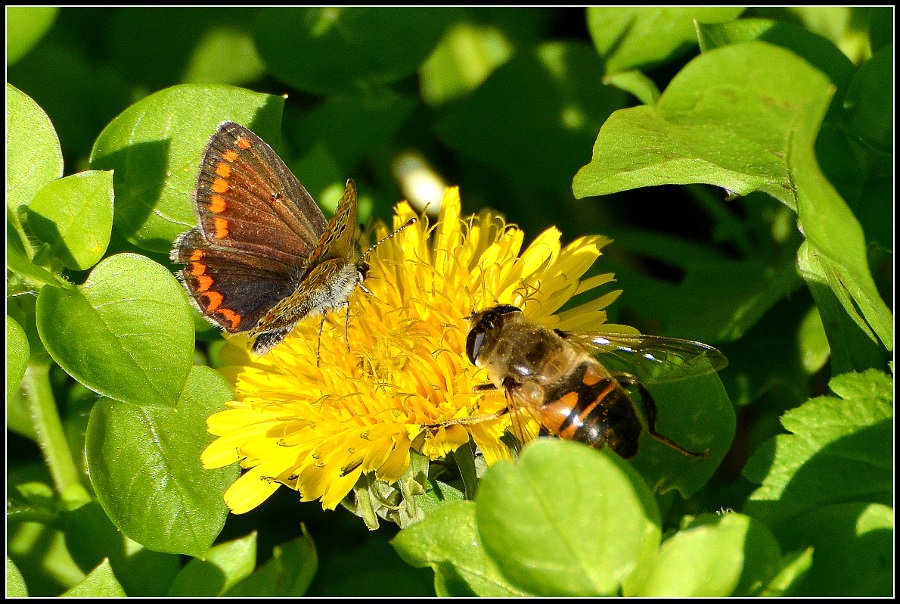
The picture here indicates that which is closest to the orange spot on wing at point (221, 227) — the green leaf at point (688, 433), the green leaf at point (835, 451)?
the green leaf at point (688, 433)

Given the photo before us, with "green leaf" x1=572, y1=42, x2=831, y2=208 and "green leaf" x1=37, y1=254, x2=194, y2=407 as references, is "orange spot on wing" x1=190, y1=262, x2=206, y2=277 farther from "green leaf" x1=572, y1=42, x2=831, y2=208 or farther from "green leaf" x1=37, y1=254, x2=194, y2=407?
"green leaf" x1=572, y1=42, x2=831, y2=208

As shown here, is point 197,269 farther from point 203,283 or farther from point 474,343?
point 474,343

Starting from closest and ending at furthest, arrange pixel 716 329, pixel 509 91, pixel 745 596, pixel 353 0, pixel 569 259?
1. pixel 745 596
2. pixel 569 259
3. pixel 716 329
4. pixel 353 0
5. pixel 509 91

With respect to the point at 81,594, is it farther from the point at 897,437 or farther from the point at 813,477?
the point at 897,437

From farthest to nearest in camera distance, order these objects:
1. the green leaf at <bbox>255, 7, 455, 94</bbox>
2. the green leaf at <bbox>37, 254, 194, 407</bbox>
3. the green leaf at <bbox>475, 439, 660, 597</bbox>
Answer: the green leaf at <bbox>255, 7, 455, 94</bbox> → the green leaf at <bbox>37, 254, 194, 407</bbox> → the green leaf at <bbox>475, 439, 660, 597</bbox>

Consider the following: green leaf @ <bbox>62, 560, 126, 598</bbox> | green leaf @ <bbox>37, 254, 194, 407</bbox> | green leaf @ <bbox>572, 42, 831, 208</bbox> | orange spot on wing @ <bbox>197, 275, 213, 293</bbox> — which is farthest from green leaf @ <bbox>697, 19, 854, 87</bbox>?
green leaf @ <bbox>62, 560, 126, 598</bbox>

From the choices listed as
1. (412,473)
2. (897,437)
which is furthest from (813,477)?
(412,473)
